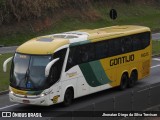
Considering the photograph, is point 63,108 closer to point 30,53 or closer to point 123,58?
point 30,53

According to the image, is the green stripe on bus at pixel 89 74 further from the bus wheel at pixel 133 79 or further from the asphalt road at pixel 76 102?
the bus wheel at pixel 133 79

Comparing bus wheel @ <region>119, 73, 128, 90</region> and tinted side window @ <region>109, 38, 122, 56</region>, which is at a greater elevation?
tinted side window @ <region>109, 38, 122, 56</region>

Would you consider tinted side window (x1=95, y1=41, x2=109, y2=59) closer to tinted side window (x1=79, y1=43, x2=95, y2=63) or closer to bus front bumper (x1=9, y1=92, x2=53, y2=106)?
tinted side window (x1=79, y1=43, x2=95, y2=63)

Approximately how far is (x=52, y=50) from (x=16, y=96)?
2466 mm

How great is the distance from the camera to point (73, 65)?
22.4 meters

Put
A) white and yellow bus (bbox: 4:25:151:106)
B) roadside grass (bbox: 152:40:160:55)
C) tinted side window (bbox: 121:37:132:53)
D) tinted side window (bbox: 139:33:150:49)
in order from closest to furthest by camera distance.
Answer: white and yellow bus (bbox: 4:25:151:106) < tinted side window (bbox: 121:37:132:53) < tinted side window (bbox: 139:33:150:49) < roadside grass (bbox: 152:40:160:55)

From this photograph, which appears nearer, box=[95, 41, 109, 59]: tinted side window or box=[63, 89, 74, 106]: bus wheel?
box=[63, 89, 74, 106]: bus wheel

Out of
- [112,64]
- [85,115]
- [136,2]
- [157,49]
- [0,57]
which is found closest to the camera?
[85,115]

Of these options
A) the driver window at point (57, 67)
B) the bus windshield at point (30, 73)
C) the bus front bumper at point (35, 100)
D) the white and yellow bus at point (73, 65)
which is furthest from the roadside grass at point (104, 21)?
the bus front bumper at point (35, 100)

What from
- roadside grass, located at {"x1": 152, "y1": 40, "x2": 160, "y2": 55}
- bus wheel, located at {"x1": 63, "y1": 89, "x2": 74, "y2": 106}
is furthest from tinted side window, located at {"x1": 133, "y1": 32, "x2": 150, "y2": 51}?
roadside grass, located at {"x1": 152, "y1": 40, "x2": 160, "y2": 55}

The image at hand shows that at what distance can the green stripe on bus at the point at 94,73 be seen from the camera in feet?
76.3

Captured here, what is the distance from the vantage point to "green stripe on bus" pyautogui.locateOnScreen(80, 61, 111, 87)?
23.3 meters

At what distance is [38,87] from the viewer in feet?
68.8

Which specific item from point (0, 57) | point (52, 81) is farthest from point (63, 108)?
point (0, 57)
